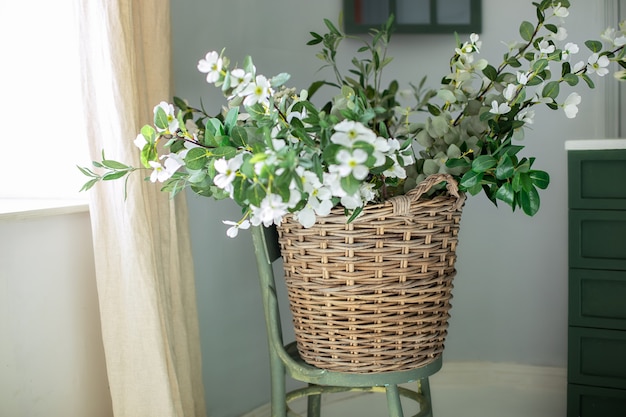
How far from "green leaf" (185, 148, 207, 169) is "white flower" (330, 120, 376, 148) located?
22 centimetres

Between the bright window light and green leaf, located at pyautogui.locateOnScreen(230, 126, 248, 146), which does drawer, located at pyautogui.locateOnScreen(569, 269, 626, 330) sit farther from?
the bright window light

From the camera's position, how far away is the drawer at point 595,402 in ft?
5.72

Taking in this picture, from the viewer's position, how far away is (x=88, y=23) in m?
1.28

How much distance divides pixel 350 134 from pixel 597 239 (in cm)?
110

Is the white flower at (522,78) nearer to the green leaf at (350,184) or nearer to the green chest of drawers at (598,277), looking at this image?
the green leaf at (350,184)

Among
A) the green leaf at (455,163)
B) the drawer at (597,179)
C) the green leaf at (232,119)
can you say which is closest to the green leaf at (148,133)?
the green leaf at (232,119)

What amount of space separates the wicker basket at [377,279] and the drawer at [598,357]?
730 millimetres

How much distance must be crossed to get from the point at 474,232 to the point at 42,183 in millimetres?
1437

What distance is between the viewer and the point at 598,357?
1.74 m

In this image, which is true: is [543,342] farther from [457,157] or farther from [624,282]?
[457,157]

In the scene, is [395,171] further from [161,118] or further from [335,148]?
[161,118]

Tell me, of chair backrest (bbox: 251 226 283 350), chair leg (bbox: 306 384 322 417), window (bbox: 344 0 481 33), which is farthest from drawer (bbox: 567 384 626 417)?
window (bbox: 344 0 481 33)

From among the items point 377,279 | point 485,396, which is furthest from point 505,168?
point 485,396

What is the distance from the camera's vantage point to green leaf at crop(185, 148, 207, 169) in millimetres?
950
